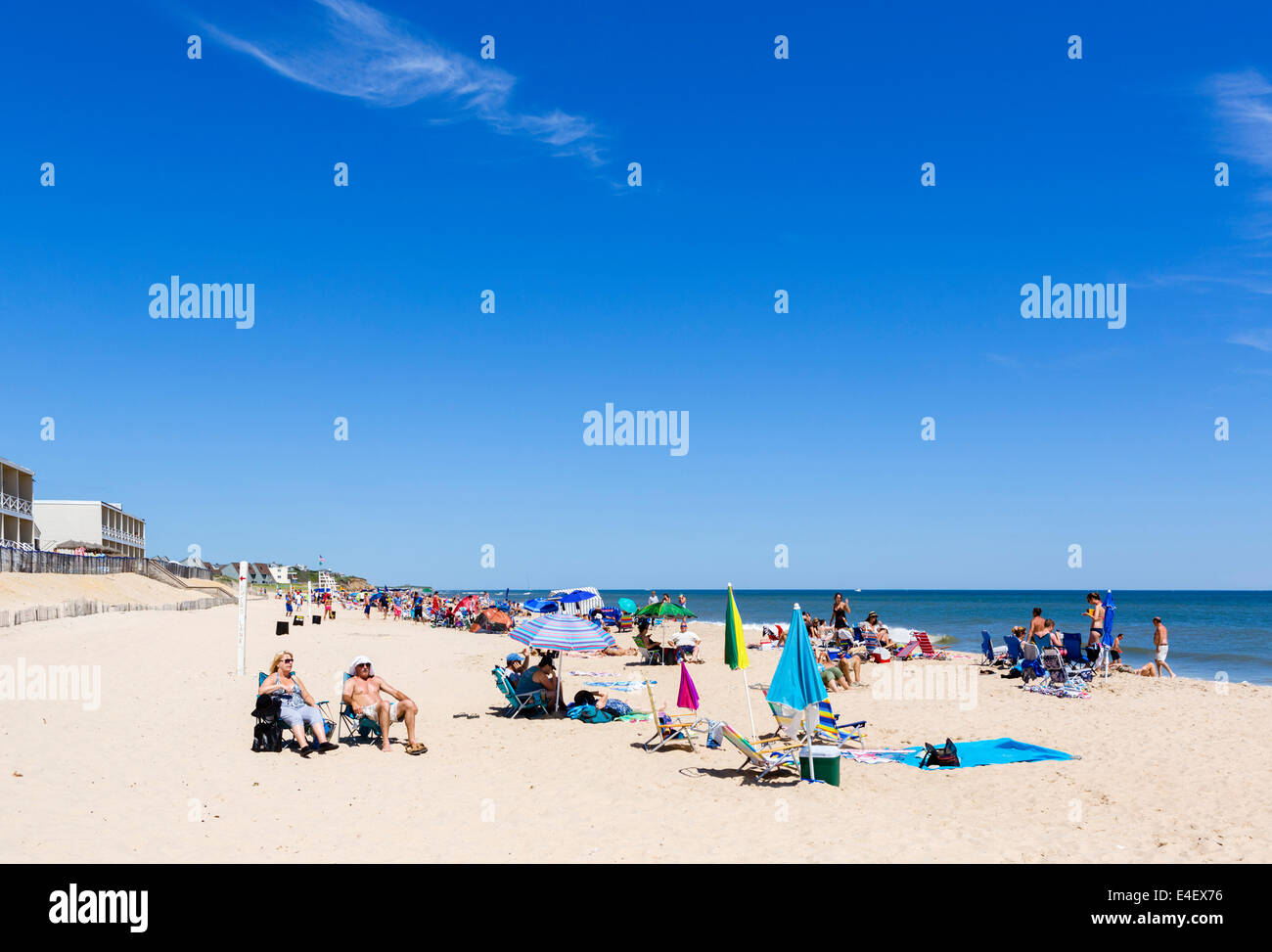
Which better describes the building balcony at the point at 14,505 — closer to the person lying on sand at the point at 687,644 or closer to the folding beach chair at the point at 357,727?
the person lying on sand at the point at 687,644

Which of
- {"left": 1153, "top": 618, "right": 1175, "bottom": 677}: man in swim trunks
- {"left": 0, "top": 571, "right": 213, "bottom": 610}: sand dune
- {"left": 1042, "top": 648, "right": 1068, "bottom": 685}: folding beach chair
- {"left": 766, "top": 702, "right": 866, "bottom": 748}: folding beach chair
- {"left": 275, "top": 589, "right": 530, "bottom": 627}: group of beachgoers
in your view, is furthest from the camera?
{"left": 275, "top": 589, "right": 530, "bottom": 627}: group of beachgoers

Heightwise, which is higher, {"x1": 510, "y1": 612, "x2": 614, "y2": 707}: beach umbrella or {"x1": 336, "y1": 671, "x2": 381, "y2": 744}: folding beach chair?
{"x1": 510, "y1": 612, "x2": 614, "y2": 707}: beach umbrella

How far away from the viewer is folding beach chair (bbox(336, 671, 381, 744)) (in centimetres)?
970

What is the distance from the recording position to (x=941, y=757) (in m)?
9.06

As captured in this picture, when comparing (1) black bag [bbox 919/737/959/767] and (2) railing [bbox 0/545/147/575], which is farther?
(2) railing [bbox 0/545/147/575]

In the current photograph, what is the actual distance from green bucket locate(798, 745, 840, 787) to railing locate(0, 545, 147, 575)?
3473cm

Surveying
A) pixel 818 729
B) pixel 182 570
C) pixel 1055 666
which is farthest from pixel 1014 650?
pixel 182 570

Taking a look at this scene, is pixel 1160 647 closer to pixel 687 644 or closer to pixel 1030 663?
pixel 1030 663

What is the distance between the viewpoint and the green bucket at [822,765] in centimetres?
813

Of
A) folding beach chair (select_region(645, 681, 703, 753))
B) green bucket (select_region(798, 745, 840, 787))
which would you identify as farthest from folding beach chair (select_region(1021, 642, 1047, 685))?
green bucket (select_region(798, 745, 840, 787))

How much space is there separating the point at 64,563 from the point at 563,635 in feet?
124

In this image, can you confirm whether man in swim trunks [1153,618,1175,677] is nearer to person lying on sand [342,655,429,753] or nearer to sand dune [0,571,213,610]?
person lying on sand [342,655,429,753]
